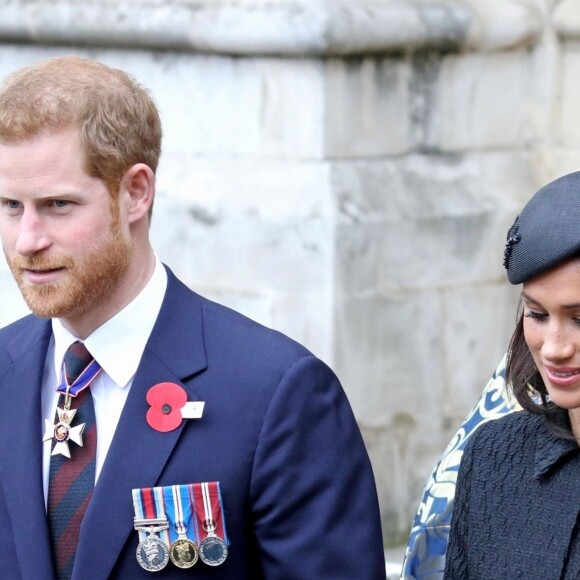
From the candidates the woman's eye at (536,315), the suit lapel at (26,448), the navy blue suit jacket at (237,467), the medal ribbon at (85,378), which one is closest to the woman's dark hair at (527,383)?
the woman's eye at (536,315)

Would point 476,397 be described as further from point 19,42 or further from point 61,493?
point 61,493

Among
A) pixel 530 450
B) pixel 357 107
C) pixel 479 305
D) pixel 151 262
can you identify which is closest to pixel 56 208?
pixel 151 262

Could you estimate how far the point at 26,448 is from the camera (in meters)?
3.04

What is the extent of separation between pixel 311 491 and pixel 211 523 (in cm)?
20

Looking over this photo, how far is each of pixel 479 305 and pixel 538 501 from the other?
2580mm

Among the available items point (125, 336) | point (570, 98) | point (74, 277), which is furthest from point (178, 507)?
point (570, 98)

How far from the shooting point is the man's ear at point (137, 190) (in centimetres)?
301

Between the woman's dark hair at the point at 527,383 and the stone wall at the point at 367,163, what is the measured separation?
6.41ft

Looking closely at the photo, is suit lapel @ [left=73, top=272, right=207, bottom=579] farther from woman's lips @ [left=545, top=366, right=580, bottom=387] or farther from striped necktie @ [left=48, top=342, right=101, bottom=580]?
woman's lips @ [left=545, top=366, right=580, bottom=387]

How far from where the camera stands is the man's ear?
9.87 feet

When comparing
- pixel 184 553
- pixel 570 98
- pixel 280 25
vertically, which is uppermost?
pixel 280 25

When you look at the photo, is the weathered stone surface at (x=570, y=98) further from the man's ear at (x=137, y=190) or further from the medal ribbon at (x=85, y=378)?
the medal ribbon at (x=85, y=378)

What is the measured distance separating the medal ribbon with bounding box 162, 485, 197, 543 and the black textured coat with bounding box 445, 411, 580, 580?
1.68 ft

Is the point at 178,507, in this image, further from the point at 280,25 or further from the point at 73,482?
the point at 280,25
